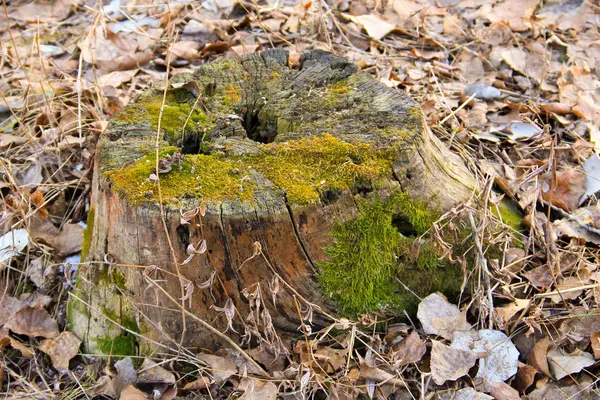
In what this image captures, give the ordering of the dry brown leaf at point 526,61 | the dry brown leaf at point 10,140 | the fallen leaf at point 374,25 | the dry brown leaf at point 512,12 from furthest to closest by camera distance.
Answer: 1. the dry brown leaf at point 512,12
2. the fallen leaf at point 374,25
3. the dry brown leaf at point 526,61
4. the dry brown leaf at point 10,140

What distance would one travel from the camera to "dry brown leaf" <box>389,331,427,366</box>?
215cm

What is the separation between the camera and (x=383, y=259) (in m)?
2.23

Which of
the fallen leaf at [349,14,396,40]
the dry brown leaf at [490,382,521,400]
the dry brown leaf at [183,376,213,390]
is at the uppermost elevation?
the fallen leaf at [349,14,396,40]

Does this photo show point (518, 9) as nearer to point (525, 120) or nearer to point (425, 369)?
point (525, 120)

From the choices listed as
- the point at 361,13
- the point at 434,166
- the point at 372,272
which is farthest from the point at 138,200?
the point at 361,13

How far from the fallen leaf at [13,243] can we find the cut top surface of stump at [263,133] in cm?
77

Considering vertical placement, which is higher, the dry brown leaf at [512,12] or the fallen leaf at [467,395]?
the dry brown leaf at [512,12]

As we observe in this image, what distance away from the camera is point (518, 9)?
447 cm

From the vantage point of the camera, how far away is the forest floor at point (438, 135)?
84.6 inches

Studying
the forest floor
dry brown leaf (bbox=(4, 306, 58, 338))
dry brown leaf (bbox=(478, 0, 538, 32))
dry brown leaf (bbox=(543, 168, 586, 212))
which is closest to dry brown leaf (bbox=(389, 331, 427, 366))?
the forest floor

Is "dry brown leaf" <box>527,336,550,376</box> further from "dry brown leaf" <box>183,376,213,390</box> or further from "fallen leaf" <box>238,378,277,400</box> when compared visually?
"dry brown leaf" <box>183,376,213,390</box>

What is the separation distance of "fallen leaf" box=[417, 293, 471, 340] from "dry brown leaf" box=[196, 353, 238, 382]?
761mm

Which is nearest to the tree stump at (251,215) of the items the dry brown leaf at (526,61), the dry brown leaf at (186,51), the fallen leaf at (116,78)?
the fallen leaf at (116,78)

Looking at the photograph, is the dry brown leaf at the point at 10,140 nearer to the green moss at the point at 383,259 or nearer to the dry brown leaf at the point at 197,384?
the dry brown leaf at the point at 197,384
